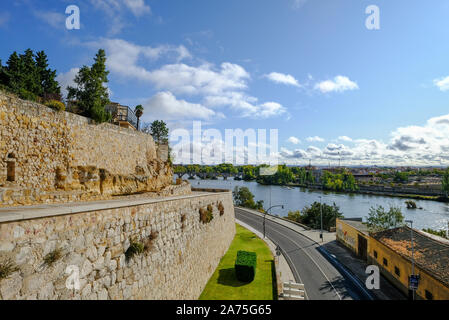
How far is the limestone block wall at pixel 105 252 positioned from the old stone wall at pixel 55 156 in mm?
6526

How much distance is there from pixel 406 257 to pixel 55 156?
27.7 meters

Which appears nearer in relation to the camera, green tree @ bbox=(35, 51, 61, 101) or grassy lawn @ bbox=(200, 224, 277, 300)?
grassy lawn @ bbox=(200, 224, 277, 300)

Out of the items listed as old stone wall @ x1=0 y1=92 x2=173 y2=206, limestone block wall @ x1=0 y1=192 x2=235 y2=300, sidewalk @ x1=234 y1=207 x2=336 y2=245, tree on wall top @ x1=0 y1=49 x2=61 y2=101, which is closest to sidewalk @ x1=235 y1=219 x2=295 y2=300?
sidewalk @ x1=234 y1=207 x2=336 y2=245

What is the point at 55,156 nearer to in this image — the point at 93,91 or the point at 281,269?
the point at 93,91

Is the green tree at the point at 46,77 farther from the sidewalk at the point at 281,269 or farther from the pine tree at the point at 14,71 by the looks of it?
the sidewalk at the point at 281,269

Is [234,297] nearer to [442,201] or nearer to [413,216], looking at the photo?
[413,216]

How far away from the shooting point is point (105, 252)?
21.5 feet

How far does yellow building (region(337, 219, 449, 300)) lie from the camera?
1508 centimetres

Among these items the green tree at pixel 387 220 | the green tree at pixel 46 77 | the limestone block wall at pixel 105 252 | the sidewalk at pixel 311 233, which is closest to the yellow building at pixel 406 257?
the green tree at pixel 387 220

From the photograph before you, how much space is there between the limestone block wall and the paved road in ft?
39.5

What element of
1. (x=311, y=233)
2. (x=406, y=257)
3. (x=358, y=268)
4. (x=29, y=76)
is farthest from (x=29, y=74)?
(x=311, y=233)

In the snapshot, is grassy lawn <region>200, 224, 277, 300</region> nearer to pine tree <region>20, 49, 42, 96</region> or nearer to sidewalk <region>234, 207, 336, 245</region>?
sidewalk <region>234, 207, 336, 245</region>

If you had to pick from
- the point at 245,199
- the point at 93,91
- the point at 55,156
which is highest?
the point at 93,91
